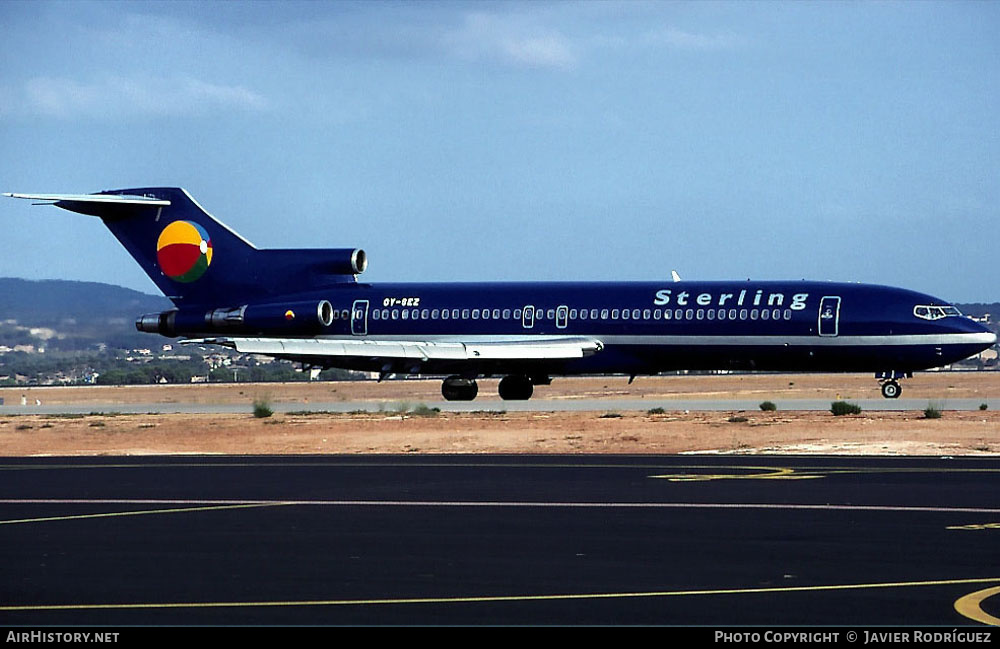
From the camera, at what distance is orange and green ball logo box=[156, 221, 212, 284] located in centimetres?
5869

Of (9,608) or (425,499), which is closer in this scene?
(9,608)

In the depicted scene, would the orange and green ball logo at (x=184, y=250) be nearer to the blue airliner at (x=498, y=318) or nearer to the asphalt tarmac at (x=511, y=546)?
the blue airliner at (x=498, y=318)

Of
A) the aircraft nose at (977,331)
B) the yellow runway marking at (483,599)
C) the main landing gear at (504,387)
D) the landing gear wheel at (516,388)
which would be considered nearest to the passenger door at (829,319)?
the aircraft nose at (977,331)

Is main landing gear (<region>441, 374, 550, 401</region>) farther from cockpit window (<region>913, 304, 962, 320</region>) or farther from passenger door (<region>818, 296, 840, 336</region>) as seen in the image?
cockpit window (<region>913, 304, 962, 320</region>)

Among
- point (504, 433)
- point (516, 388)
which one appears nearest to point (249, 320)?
point (516, 388)

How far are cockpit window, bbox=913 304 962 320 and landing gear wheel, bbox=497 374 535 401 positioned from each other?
13952 millimetres

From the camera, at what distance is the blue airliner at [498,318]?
50469 millimetres

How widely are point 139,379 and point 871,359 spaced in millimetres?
87327

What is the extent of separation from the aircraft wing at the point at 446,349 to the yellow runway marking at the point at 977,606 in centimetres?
3901

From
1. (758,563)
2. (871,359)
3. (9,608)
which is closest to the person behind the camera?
(9,608)

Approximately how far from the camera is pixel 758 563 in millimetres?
15828
